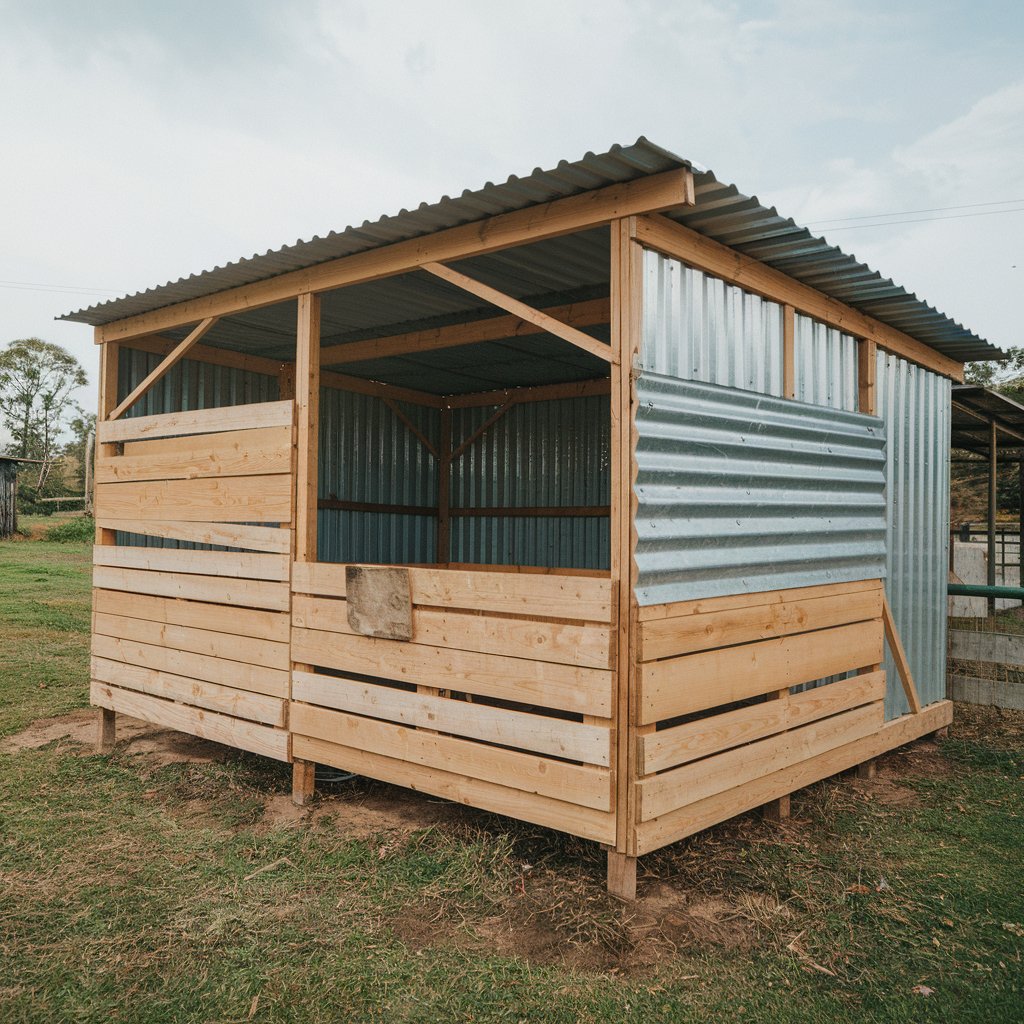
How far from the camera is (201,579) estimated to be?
580cm

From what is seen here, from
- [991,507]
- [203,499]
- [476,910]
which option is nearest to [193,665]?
[203,499]

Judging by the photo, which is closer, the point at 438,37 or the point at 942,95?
the point at 438,37

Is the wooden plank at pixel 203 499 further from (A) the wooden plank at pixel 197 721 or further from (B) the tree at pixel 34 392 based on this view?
(B) the tree at pixel 34 392

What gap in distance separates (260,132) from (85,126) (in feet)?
19.4

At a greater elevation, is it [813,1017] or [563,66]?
[563,66]

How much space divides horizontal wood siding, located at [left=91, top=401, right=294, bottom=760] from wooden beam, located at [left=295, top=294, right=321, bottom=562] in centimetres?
7

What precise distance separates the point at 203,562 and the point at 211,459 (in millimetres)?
687

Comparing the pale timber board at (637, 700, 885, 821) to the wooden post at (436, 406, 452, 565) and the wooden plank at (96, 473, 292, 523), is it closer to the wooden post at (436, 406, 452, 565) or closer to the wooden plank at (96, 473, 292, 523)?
the wooden plank at (96, 473, 292, 523)

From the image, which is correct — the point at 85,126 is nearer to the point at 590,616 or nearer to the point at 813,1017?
the point at 590,616

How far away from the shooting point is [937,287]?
130 feet

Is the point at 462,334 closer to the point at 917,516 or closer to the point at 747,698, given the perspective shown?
the point at 747,698

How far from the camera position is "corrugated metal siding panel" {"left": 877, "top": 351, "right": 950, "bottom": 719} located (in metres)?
6.03

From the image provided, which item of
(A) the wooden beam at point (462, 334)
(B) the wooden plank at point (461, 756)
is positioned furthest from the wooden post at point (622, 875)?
(A) the wooden beam at point (462, 334)

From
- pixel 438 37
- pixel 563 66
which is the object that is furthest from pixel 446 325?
pixel 563 66
